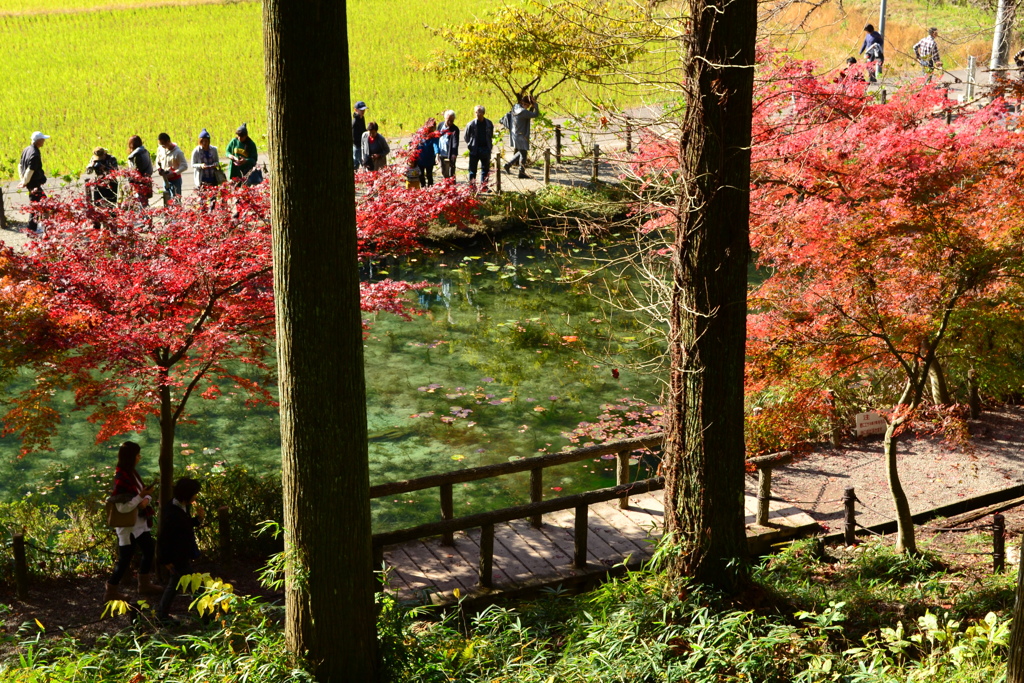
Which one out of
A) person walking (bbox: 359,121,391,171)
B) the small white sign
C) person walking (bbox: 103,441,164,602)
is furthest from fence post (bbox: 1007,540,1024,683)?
person walking (bbox: 359,121,391,171)

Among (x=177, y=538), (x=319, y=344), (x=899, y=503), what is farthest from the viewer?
(x=899, y=503)

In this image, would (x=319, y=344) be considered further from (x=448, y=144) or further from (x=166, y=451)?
(x=448, y=144)

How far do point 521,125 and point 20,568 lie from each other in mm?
15090

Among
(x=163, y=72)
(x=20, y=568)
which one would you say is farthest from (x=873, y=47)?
(x=20, y=568)

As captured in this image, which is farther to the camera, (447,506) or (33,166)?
(33,166)

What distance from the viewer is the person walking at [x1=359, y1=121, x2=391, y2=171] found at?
1795 centimetres

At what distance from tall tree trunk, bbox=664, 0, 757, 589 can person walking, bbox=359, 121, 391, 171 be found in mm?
12159

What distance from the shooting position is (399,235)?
33.1 ft

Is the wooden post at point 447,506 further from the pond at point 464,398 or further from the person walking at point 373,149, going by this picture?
the person walking at point 373,149

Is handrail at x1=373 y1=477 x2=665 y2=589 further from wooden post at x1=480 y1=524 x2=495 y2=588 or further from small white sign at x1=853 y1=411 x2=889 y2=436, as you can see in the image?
small white sign at x1=853 y1=411 x2=889 y2=436

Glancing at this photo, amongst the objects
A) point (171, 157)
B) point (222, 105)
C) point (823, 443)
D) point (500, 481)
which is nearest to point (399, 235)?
point (500, 481)

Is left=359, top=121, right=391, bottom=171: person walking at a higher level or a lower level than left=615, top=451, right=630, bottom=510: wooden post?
higher

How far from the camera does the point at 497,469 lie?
8.41 m

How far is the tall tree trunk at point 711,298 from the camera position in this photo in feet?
20.7
